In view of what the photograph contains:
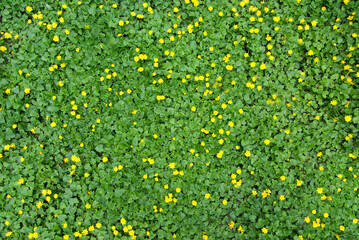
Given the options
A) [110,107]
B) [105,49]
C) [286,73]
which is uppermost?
[105,49]

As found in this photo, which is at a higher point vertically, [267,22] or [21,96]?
[267,22]

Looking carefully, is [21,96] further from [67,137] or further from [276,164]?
[276,164]

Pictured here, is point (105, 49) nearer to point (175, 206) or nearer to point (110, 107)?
point (110, 107)

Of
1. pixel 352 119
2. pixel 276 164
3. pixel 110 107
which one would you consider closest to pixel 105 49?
pixel 110 107

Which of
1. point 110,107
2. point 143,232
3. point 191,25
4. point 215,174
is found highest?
point 191,25

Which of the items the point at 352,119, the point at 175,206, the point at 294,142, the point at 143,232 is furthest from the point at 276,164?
the point at 143,232

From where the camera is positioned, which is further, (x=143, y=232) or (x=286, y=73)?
(x=286, y=73)
